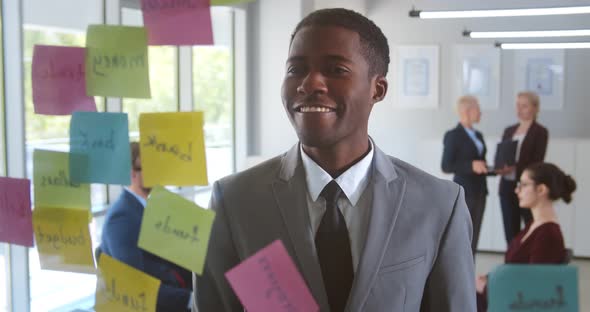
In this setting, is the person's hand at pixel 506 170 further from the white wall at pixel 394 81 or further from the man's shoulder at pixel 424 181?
the man's shoulder at pixel 424 181

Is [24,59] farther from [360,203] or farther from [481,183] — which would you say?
[481,183]

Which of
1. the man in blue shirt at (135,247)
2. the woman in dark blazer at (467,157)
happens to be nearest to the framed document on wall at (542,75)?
the woman in dark blazer at (467,157)

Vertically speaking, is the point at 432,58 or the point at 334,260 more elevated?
the point at 432,58

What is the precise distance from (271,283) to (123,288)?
31cm

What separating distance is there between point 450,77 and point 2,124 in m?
5.12

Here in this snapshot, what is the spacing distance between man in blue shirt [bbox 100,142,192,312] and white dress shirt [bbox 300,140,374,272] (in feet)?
2.73

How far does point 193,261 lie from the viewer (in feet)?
3.06

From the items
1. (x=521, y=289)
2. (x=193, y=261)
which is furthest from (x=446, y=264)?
(x=193, y=261)

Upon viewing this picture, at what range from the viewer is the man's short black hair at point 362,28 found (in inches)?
34.7

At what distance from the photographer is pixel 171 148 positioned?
96 cm

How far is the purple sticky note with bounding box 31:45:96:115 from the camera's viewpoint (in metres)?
1.09

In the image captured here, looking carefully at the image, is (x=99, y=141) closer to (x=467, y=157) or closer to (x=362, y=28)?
(x=362, y=28)

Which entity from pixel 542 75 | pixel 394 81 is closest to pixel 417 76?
pixel 394 81

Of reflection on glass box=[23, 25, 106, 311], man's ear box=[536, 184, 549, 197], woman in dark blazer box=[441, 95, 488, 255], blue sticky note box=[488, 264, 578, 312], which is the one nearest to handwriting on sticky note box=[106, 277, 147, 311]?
blue sticky note box=[488, 264, 578, 312]
